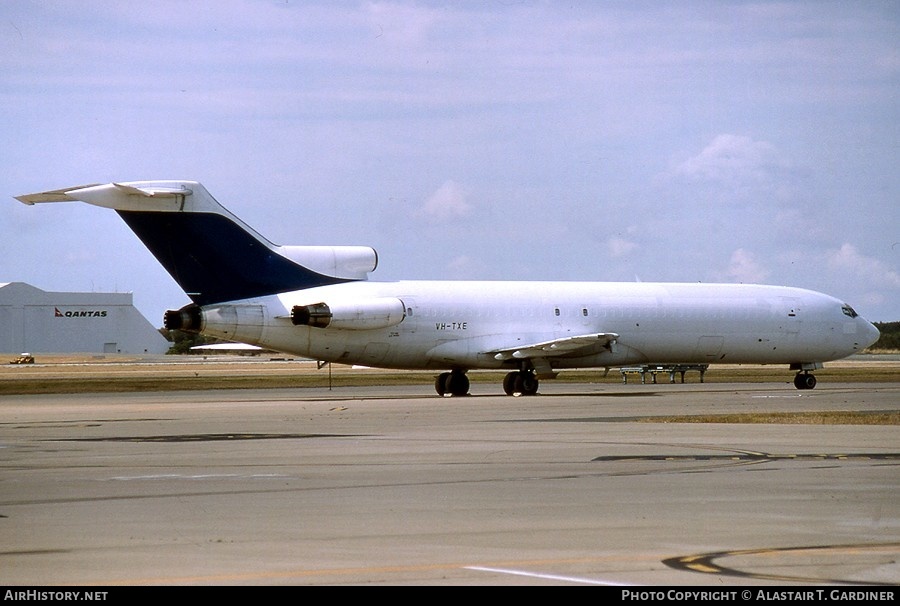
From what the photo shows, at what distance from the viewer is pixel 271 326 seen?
3806cm

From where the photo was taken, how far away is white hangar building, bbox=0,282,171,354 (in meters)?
130

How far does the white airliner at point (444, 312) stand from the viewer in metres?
37.2

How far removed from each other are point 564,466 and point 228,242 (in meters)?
22.8

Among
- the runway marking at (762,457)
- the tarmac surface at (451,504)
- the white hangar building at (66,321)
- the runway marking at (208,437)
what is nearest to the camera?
the tarmac surface at (451,504)

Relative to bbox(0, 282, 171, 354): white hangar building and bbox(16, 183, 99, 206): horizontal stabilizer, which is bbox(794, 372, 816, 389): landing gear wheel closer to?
bbox(16, 183, 99, 206): horizontal stabilizer

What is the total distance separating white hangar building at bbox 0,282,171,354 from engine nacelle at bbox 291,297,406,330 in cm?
9896

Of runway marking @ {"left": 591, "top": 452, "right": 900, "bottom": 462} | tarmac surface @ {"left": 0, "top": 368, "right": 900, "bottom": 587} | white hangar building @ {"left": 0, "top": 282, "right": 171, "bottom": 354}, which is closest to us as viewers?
tarmac surface @ {"left": 0, "top": 368, "right": 900, "bottom": 587}

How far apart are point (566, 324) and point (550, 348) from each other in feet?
7.39

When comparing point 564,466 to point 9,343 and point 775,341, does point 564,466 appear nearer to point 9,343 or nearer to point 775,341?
point 775,341

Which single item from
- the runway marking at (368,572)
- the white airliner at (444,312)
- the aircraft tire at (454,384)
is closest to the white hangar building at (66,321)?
the aircraft tire at (454,384)

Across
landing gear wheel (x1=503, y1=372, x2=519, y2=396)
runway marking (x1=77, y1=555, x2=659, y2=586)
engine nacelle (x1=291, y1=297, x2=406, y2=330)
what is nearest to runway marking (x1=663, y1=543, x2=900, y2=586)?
runway marking (x1=77, y1=555, x2=659, y2=586)

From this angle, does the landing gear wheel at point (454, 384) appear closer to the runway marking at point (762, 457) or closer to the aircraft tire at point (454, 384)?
the aircraft tire at point (454, 384)

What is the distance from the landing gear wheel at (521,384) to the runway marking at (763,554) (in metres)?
32.1
